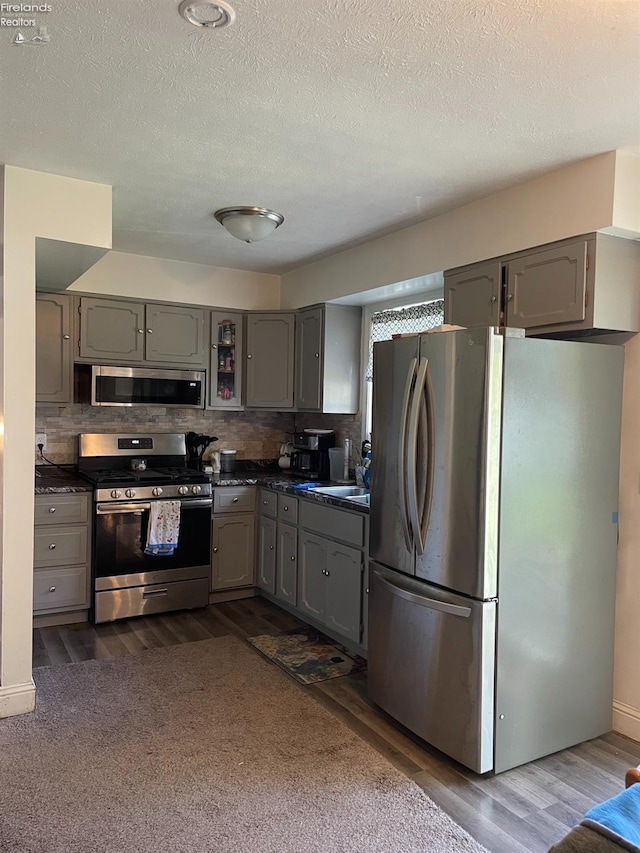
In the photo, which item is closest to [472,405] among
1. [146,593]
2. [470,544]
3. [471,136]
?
[470,544]

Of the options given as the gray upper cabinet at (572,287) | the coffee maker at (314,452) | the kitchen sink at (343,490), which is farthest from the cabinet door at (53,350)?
the gray upper cabinet at (572,287)

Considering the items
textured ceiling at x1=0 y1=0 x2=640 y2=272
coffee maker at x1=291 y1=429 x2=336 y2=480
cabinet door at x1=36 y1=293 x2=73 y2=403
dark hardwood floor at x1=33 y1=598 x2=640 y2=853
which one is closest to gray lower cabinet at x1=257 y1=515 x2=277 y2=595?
coffee maker at x1=291 y1=429 x2=336 y2=480

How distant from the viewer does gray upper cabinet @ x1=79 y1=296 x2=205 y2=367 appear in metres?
4.29

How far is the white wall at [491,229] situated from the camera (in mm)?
2602

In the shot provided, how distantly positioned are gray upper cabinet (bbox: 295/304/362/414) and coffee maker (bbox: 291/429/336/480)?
0.82 feet

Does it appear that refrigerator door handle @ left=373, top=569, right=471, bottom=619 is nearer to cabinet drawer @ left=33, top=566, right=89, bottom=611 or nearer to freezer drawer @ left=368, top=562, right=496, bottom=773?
freezer drawer @ left=368, top=562, right=496, bottom=773

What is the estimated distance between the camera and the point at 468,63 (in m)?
1.91

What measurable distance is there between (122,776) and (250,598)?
224 centimetres

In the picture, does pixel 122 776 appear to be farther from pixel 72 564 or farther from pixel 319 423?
pixel 319 423

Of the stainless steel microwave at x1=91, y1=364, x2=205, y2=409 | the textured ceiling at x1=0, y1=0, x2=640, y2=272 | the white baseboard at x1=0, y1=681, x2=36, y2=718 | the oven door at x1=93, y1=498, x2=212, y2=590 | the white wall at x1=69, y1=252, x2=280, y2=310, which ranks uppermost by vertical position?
the textured ceiling at x1=0, y1=0, x2=640, y2=272

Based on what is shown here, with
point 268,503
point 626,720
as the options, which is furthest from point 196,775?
point 268,503

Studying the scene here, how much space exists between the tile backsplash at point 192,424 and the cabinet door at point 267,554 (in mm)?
887

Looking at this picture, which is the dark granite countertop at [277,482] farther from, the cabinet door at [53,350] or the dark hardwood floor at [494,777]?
the cabinet door at [53,350]

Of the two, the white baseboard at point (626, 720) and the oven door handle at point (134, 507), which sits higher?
the oven door handle at point (134, 507)
